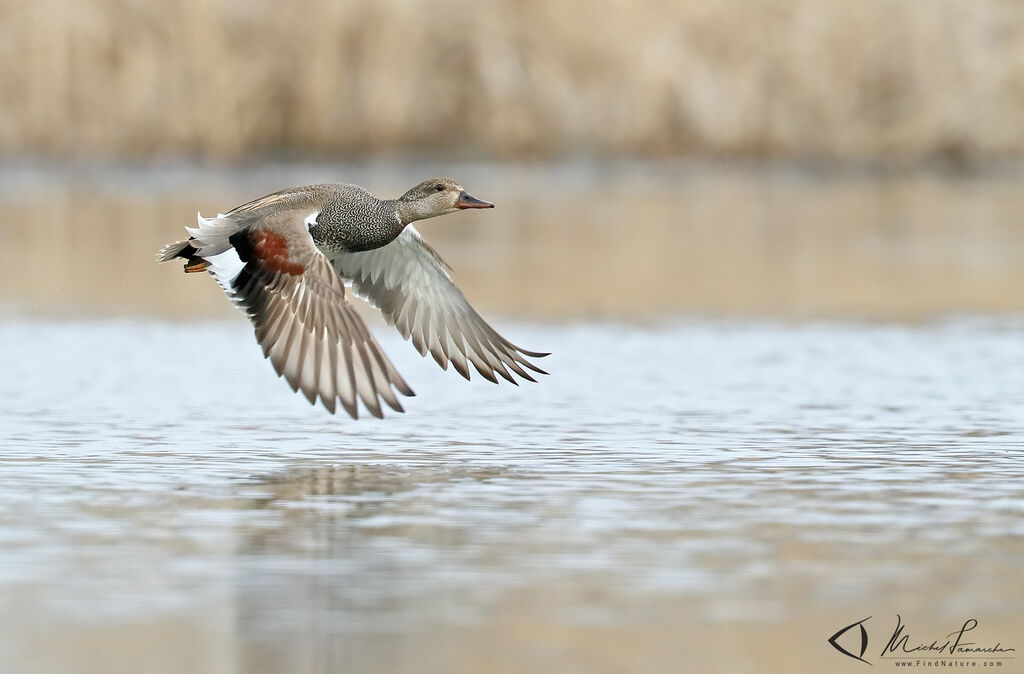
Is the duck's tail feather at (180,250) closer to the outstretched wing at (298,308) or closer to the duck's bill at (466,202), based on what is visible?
the outstretched wing at (298,308)

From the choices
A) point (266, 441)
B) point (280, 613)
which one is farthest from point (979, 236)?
point (280, 613)

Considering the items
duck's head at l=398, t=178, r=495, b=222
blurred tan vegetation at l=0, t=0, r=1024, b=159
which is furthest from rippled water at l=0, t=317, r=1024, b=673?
blurred tan vegetation at l=0, t=0, r=1024, b=159

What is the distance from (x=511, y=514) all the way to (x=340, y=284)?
1541mm

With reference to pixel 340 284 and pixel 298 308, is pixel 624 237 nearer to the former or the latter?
pixel 340 284

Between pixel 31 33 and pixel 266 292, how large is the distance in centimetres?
1250

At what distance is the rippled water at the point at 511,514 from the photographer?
490cm

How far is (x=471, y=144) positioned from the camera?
69.0 feet

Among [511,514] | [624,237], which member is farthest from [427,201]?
[624,237]

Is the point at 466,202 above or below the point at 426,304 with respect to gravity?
above

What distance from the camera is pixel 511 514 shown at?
6410 millimetres

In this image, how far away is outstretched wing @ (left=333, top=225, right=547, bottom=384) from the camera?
8.39m

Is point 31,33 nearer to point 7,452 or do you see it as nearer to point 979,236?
point 979,236

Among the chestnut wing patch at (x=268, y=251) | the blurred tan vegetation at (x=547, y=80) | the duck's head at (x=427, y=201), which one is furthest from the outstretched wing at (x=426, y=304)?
the blurred tan vegetation at (x=547, y=80)

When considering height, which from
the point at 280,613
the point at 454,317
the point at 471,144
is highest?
the point at 471,144
